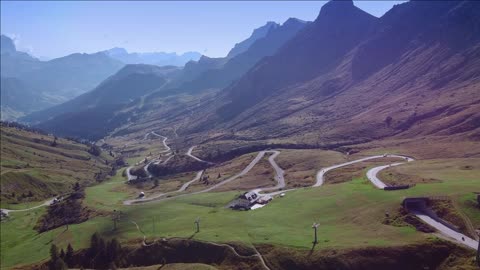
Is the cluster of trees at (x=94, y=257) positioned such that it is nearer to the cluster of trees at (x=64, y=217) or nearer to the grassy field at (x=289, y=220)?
the grassy field at (x=289, y=220)

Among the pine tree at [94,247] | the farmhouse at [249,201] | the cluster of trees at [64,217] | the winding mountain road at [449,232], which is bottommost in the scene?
the winding mountain road at [449,232]

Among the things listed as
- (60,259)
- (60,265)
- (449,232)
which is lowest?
(449,232)

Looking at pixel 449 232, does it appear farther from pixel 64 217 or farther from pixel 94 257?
pixel 64 217

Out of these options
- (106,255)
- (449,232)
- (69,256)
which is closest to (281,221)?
(449,232)

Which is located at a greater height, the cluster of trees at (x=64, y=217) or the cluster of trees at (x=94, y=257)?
the cluster of trees at (x=64, y=217)

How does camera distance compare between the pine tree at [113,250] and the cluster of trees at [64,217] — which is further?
the cluster of trees at [64,217]

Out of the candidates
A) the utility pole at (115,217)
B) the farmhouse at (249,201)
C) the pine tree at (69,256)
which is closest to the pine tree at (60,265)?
the pine tree at (69,256)

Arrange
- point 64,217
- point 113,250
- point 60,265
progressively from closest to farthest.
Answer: point 60,265, point 113,250, point 64,217

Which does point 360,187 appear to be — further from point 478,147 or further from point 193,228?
point 478,147

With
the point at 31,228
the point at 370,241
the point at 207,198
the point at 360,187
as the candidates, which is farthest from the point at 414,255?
the point at 31,228

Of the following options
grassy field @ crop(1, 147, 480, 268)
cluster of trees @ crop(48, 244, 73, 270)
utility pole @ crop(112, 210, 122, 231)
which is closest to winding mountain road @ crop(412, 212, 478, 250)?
grassy field @ crop(1, 147, 480, 268)

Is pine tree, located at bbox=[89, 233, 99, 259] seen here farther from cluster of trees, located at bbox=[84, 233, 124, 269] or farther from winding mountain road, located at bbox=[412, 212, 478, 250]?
winding mountain road, located at bbox=[412, 212, 478, 250]
